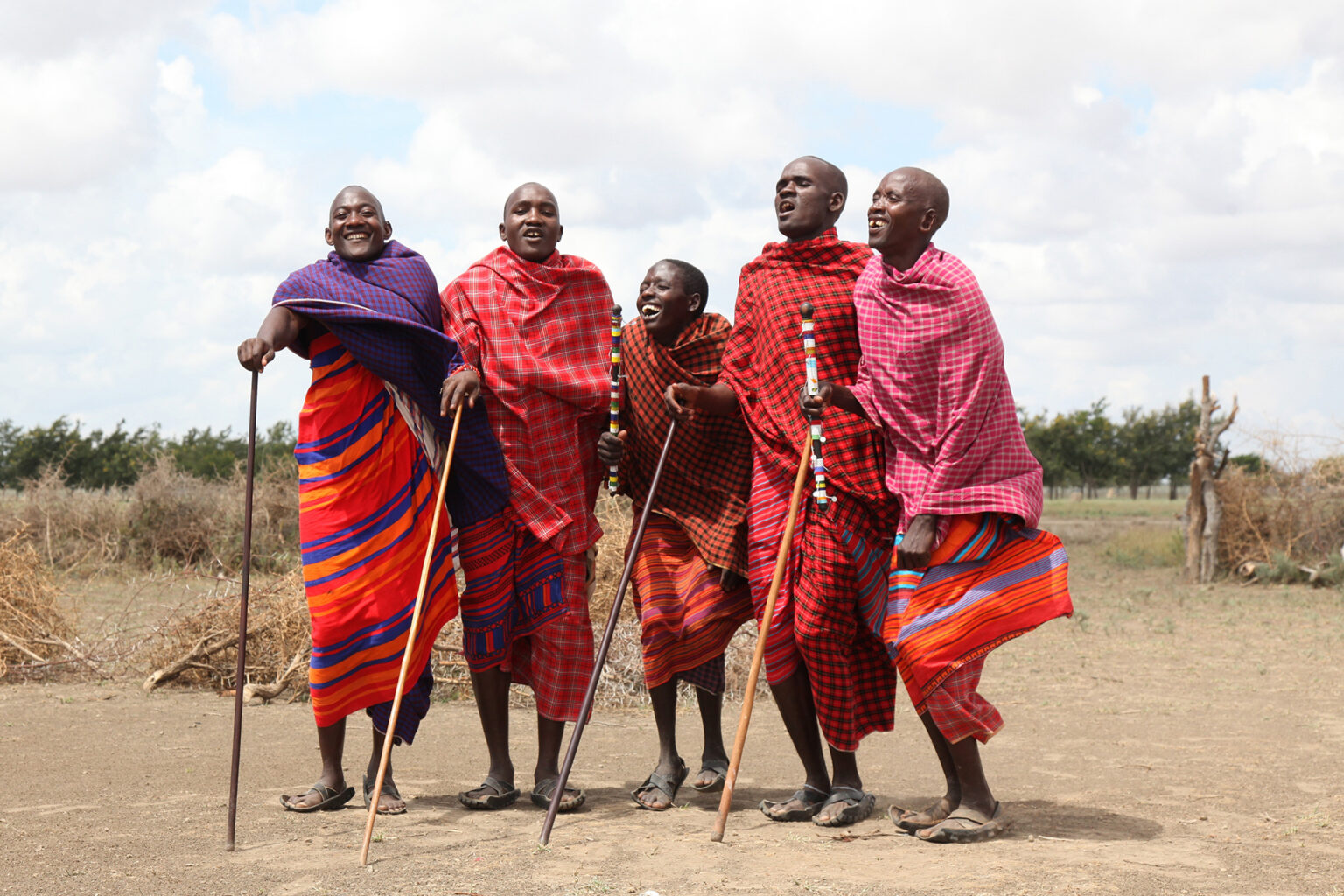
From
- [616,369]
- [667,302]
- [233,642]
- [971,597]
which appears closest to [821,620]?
[971,597]

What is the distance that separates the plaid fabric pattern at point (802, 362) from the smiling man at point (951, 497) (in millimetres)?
170

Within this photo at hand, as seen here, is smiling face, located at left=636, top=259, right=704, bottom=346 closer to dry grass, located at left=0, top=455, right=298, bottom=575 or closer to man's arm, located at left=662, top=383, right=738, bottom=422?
man's arm, located at left=662, top=383, right=738, bottom=422

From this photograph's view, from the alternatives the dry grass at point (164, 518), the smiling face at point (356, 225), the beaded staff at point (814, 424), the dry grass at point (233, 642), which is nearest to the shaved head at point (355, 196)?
the smiling face at point (356, 225)

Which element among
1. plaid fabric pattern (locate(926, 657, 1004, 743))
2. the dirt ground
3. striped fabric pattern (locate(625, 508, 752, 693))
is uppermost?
striped fabric pattern (locate(625, 508, 752, 693))

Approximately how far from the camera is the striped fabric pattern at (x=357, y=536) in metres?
4.62

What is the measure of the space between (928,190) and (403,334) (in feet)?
6.87

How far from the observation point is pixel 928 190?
444cm

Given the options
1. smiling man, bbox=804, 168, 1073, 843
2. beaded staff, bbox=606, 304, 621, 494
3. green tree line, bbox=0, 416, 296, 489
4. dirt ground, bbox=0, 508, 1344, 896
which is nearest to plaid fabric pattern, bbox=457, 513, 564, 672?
beaded staff, bbox=606, 304, 621, 494

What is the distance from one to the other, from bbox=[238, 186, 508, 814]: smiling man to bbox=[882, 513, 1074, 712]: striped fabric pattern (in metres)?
1.71

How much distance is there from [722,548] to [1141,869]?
1.91 meters

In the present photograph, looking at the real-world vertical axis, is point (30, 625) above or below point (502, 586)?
below

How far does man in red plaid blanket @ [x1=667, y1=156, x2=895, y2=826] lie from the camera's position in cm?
454

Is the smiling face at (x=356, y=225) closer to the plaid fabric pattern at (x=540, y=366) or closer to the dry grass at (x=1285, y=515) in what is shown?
the plaid fabric pattern at (x=540, y=366)

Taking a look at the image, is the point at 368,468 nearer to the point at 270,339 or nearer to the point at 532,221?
the point at 270,339
